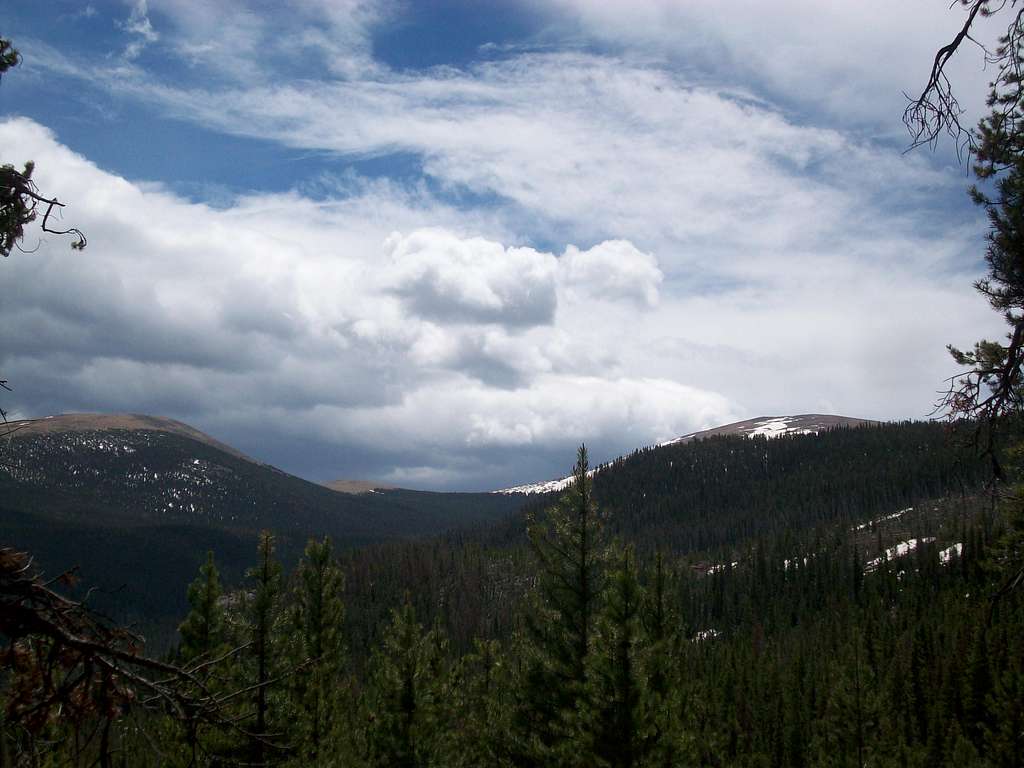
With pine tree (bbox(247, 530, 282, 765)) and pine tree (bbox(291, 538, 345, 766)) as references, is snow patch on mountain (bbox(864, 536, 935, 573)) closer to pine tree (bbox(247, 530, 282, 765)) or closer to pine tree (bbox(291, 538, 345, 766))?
pine tree (bbox(291, 538, 345, 766))

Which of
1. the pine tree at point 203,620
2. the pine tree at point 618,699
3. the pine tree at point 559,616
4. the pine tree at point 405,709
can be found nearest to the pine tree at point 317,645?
the pine tree at point 405,709

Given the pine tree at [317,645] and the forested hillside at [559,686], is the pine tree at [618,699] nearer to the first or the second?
the forested hillside at [559,686]

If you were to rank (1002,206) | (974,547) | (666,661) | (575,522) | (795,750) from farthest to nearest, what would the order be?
(974,547) → (795,750) → (666,661) → (575,522) → (1002,206)

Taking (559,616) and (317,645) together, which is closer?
(559,616)

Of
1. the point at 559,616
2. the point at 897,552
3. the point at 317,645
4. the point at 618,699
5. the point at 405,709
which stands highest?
the point at 559,616

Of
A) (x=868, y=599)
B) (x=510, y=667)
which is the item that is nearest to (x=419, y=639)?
(x=510, y=667)

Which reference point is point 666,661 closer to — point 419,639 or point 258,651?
point 419,639

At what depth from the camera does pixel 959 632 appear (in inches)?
2975

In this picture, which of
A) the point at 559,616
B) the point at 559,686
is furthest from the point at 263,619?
the point at 559,686

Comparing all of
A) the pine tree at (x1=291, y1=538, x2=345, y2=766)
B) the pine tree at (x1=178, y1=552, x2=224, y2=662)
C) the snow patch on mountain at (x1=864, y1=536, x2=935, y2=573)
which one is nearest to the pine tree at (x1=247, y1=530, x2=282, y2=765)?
the pine tree at (x1=291, y1=538, x2=345, y2=766)

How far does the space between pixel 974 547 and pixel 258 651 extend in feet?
454

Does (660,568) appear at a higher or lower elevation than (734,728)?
higher

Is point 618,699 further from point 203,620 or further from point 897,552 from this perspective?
point 897,552

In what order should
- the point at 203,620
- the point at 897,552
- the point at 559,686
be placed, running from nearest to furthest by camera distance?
the point at 559,686 < the point at 203,620 < the point at 897,552
